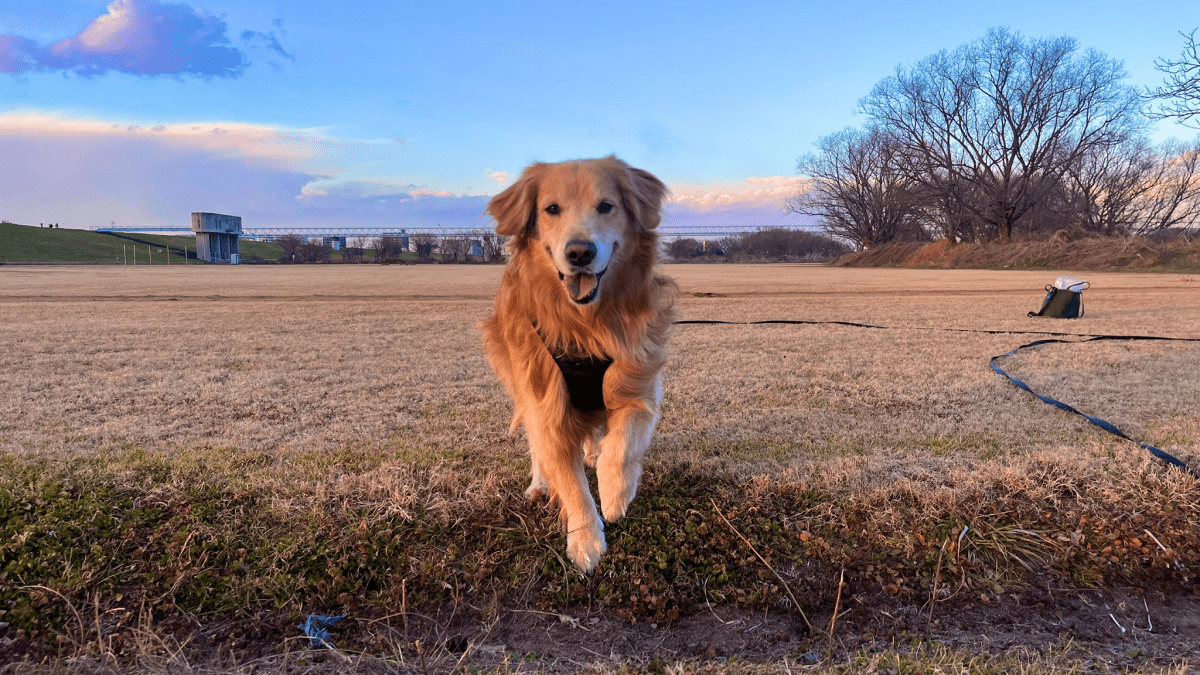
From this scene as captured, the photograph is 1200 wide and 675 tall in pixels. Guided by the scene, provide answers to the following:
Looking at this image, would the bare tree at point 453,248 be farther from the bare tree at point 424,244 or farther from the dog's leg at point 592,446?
the dog's leg at point 592,446

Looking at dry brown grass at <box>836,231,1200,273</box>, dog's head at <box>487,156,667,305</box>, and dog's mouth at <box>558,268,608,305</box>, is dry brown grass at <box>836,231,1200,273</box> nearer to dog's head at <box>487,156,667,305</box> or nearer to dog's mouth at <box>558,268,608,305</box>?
dog's head at <box>487,156,667,305</box>

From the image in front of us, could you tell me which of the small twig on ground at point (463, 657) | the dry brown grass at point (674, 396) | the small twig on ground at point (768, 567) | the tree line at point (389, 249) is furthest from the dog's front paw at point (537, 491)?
the tree line at point (389, 249)

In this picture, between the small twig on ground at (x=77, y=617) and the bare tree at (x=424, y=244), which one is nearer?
the small twig on ground at (x=77, y=617)

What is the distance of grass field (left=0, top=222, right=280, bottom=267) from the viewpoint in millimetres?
63906

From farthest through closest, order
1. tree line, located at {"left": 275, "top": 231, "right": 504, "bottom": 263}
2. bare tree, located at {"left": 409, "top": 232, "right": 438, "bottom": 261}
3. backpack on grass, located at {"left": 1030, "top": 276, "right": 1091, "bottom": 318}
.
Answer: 1. bare tree, located at {"left": 409, "top": 232, "right": 438, "bottom": 261}
2. tree line, located at {"left": 275, "top": 231, "right": 504, "bottom": 263}
3. backpack on grass, located at {"left": 1030, "top": 276, "right": 1091, "bottom": 318}

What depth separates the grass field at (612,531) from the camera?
84.4 inches

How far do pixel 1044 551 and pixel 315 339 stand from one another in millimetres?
7887

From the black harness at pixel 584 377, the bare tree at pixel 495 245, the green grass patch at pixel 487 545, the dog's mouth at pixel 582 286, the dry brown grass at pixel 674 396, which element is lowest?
the green grass patch at pixel 487 545

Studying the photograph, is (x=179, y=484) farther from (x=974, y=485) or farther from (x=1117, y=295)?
(x=1117, y=295)

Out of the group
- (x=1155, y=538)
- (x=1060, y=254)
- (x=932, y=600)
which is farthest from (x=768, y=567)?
(x=1060, y=254)

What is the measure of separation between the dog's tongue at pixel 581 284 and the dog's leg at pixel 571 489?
609 mm

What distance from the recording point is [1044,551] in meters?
2.65

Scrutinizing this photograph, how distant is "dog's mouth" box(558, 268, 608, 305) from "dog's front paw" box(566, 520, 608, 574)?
967 millimetres

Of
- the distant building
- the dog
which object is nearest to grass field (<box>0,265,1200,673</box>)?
the dog
